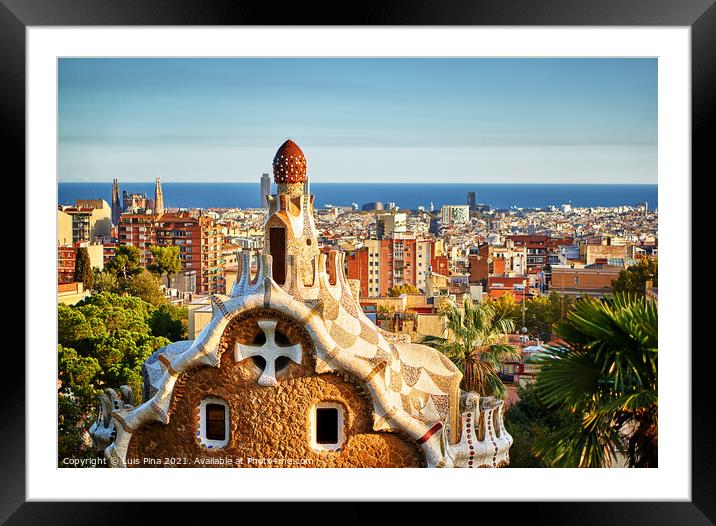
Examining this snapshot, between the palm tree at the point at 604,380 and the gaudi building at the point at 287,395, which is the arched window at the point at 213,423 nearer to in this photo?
the gaudi building at the point at 287,395

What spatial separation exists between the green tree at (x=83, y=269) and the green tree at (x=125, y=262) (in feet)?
4.56

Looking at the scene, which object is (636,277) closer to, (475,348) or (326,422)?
(475,348)

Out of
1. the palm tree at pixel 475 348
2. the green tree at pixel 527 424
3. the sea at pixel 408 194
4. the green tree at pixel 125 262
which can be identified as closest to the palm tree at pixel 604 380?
the palm tree at pixel 475 348

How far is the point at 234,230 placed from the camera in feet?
94.6

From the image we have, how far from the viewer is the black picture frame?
3584mm

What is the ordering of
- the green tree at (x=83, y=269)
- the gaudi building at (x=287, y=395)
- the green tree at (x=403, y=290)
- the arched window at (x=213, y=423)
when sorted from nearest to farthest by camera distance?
the gaudi building at (x=287, y=395), the arched window at (x=213, y=423), the green tree at (x=83, y=269), the green tree at (x=403, y=290)

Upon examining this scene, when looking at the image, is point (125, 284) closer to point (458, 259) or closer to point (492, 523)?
point (458, 259)

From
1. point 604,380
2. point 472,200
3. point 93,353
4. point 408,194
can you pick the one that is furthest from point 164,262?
point 604,380

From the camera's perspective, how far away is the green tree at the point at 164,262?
74.6 feet
